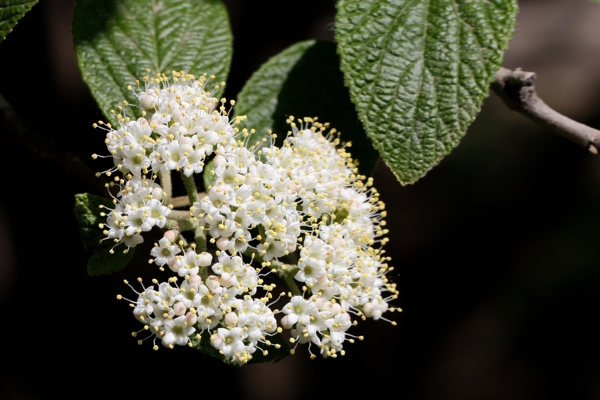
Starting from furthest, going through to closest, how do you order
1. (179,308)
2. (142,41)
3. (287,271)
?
(142,41)
(287,271)
(179,308)

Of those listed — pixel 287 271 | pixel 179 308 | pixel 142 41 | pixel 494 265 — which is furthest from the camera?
pixel 494 265

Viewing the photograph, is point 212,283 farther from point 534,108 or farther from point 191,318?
point 534,108

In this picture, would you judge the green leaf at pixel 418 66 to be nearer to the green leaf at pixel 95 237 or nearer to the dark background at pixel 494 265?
the green leaf at pixel 95 237

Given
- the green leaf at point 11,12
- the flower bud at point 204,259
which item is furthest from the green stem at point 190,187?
the green leaf at point 11,12

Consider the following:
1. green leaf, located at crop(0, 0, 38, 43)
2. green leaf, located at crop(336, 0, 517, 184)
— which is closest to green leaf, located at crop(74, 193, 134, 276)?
green leaf, located at crop(0, 0, 38, 43)

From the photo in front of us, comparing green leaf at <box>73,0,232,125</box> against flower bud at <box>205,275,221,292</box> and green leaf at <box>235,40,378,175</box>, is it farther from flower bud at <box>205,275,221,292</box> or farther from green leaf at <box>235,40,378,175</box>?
flower bud at <box>205,275,221,292</box>

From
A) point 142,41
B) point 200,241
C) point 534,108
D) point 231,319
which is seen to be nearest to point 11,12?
point 142,41
